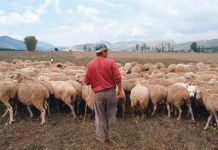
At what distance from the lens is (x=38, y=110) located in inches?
483

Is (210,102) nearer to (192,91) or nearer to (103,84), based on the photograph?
(192,91)

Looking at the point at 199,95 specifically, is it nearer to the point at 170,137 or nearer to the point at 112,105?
the point at 170,137

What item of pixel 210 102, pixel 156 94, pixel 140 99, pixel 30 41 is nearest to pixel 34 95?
pixel 140 99

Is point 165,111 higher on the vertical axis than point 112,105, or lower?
lower

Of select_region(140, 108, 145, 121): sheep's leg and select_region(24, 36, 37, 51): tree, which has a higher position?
select_region(24, 36, 37, 51): tree

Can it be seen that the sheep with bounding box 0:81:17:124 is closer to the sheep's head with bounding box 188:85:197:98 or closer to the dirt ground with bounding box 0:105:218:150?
the dirt ground with bounding box 0:105:218:150

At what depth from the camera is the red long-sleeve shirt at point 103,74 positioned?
8.61 metres

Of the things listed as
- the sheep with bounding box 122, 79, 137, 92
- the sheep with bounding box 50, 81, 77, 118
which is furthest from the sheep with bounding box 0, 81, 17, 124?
the sheep with bounding box 122, 79, 137, 92

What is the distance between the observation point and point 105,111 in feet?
29.5

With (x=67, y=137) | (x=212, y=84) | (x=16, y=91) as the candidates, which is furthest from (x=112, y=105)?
(x=212, y=84)

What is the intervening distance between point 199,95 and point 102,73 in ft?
13.6

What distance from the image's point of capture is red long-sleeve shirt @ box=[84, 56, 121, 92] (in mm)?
8609

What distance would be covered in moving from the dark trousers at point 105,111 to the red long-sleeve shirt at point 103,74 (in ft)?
0.56

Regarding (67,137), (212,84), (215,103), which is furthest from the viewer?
(212,84)
